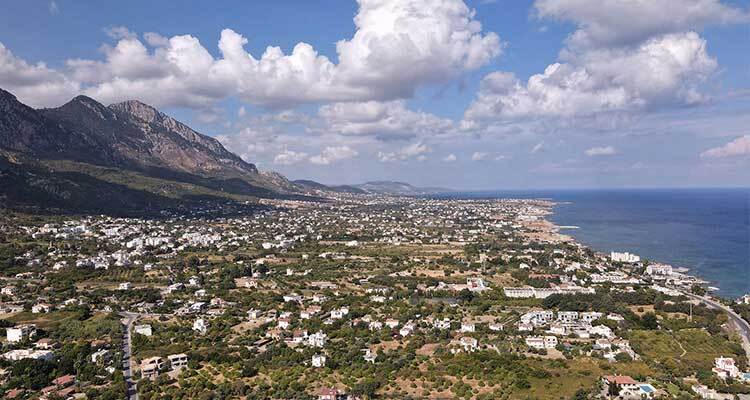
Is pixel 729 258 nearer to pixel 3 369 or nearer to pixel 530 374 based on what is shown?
pixel 530 374

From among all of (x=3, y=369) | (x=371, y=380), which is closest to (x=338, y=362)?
(x=371, y=380)

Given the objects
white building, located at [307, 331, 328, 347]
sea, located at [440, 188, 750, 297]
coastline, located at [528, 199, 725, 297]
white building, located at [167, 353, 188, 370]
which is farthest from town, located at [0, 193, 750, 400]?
sea, located at [440, 188, 750, 297]

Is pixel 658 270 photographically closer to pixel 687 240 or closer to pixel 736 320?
pixel 736 320

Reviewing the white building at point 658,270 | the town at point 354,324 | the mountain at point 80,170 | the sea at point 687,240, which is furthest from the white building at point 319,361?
the mountain at point 80,170

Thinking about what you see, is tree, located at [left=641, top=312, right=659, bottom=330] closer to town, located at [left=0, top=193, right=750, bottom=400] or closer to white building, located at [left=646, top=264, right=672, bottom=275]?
town, located at [left=0, top=193, right=750, bottom=400]

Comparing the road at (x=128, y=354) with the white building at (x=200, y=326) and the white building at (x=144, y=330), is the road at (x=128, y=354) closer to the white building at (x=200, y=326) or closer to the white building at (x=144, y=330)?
the white building at (x=144, y=330)

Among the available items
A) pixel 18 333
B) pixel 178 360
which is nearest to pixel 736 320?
pixel 178 360

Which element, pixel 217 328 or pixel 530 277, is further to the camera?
pixel 530 277
